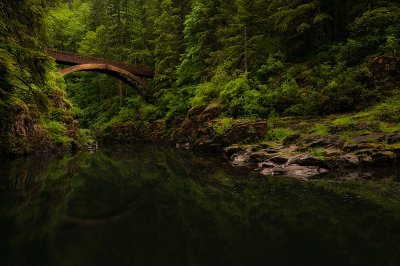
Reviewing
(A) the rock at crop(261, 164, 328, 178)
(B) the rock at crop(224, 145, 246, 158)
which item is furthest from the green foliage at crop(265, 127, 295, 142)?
(A) the rock at crop(261, 164, 328, 178)

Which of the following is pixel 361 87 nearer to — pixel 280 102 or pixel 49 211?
pixel 280 102

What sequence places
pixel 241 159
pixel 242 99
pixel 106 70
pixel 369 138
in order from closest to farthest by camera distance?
pixel 369 138
pixel 241 159
pixel 242 99
pixel 106 70

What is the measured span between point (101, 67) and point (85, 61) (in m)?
1.66

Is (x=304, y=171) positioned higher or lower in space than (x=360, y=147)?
lower

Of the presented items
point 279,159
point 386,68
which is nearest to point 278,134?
point 279,159

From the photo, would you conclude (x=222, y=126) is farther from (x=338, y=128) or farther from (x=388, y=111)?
(x=388, y=111)

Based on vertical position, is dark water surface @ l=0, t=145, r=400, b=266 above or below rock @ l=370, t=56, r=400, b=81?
below

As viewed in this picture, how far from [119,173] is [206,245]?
932 centimetres

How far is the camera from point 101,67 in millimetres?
35094

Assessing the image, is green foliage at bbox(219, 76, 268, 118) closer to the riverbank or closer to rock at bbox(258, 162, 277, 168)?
the riverbank

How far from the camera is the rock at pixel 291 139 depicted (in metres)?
15.9

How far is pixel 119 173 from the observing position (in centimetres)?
1443

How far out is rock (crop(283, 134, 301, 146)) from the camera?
15890 mm

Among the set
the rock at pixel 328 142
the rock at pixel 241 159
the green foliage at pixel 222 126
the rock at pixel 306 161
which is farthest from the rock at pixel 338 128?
the green foliage at pixel 222 126
